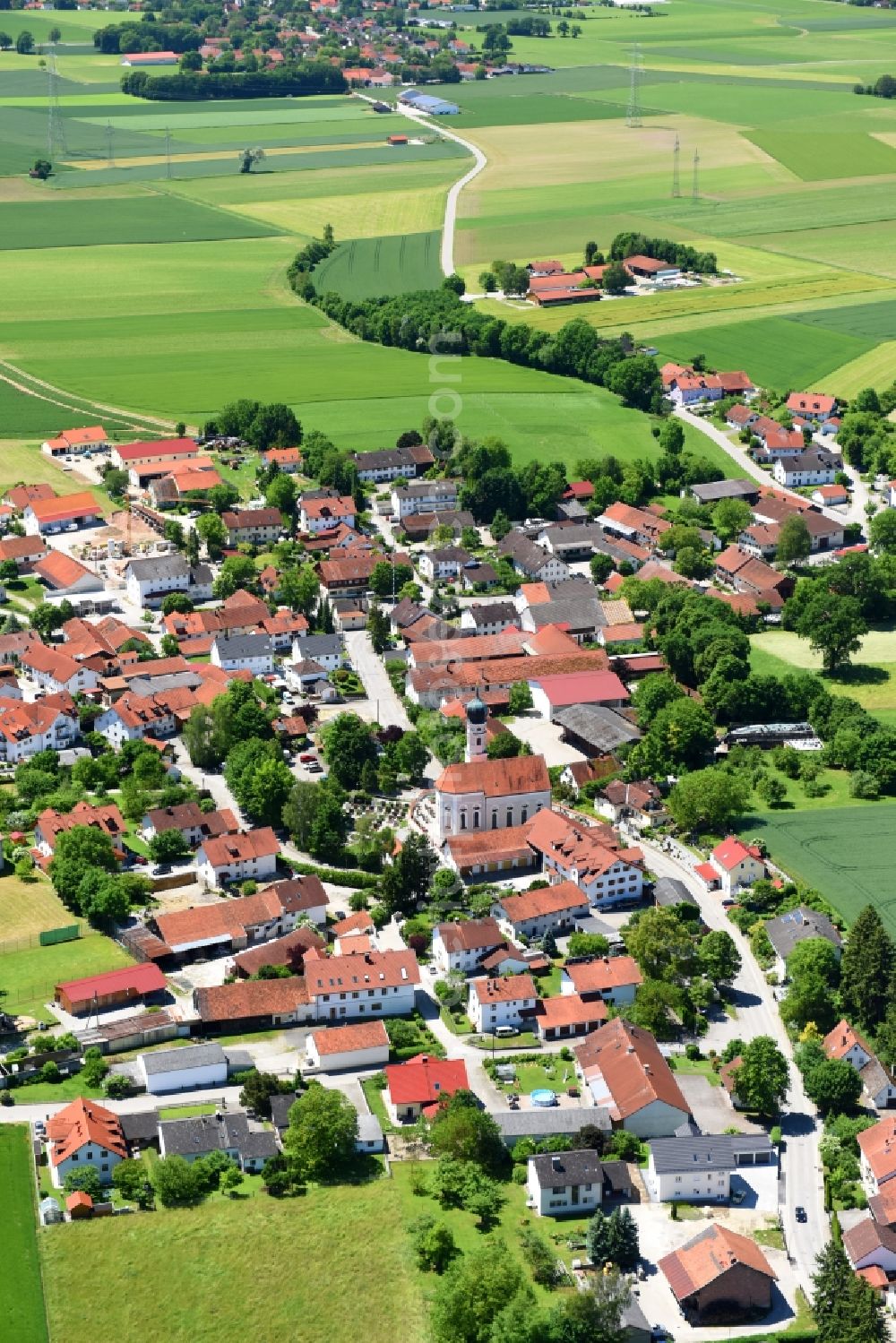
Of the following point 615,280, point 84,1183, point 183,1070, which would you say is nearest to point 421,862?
point 183,1070

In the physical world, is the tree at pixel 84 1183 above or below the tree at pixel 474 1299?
below

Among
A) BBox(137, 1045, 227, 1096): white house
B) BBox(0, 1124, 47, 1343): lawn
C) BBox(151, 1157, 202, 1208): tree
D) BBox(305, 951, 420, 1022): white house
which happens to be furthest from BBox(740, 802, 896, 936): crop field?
BBox(0, 1124, 47, 1343): lawn

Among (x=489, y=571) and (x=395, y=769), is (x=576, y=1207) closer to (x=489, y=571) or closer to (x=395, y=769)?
(x=395, y=769)

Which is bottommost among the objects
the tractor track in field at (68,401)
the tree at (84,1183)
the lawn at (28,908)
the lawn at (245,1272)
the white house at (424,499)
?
the lawn at (245,1272)

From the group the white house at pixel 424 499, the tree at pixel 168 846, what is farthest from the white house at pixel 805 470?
the tree at pixel 168 846

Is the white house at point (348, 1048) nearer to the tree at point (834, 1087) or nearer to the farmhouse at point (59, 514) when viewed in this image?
the tree at point (834, 1087)

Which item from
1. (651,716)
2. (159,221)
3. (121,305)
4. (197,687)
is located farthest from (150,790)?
Result: (159,221)
